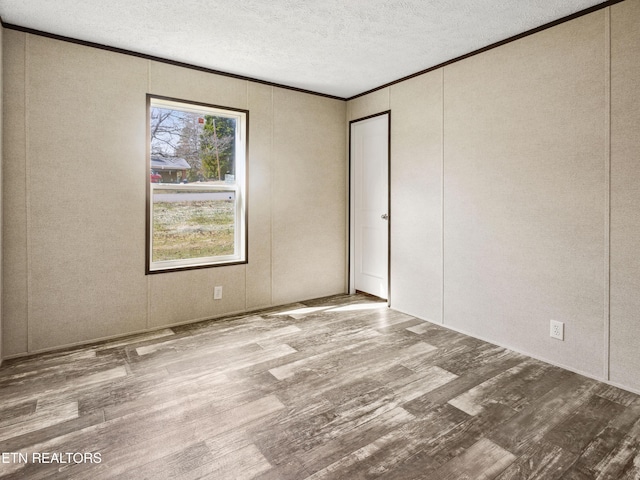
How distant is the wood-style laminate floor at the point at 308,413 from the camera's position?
1750 mm

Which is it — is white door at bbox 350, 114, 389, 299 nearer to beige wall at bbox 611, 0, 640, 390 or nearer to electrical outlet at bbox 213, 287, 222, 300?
electrical outlet at bbox 213, 287, 222, 300

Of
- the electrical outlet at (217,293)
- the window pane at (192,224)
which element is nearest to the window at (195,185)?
the window pane at (192,224)

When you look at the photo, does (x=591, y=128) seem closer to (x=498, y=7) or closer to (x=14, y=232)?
(x=498, y=7)

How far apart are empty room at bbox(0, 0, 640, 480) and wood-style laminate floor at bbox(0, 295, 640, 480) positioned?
0.05ft

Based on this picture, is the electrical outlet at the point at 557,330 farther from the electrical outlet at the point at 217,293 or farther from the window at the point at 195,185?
the electrical outlet at the point at 217,293

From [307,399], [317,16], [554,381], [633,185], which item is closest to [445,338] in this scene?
[554,381]

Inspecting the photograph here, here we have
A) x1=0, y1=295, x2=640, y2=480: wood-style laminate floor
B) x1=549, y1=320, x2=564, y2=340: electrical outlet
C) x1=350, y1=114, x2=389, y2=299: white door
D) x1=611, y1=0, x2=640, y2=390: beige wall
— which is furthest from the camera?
x1=350, y1=114, x2=389, y2=299: white door

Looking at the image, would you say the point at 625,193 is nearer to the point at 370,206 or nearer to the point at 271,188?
the point at 370,206

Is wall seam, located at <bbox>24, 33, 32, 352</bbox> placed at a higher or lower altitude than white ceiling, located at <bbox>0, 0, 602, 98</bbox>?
lower

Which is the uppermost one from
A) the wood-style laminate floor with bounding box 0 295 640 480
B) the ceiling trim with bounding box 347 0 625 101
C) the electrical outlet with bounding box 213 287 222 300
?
the ceiling trim with bounding box 347 0 625 101

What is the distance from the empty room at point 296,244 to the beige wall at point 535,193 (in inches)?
0.7

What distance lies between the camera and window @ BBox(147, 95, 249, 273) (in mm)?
3557

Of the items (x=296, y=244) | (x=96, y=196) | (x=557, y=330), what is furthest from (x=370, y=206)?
(x=96, y=196)

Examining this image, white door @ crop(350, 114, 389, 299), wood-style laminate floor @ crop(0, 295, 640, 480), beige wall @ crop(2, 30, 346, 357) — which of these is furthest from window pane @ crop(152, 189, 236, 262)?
white door @ crop(350, 114, 389, 299)
